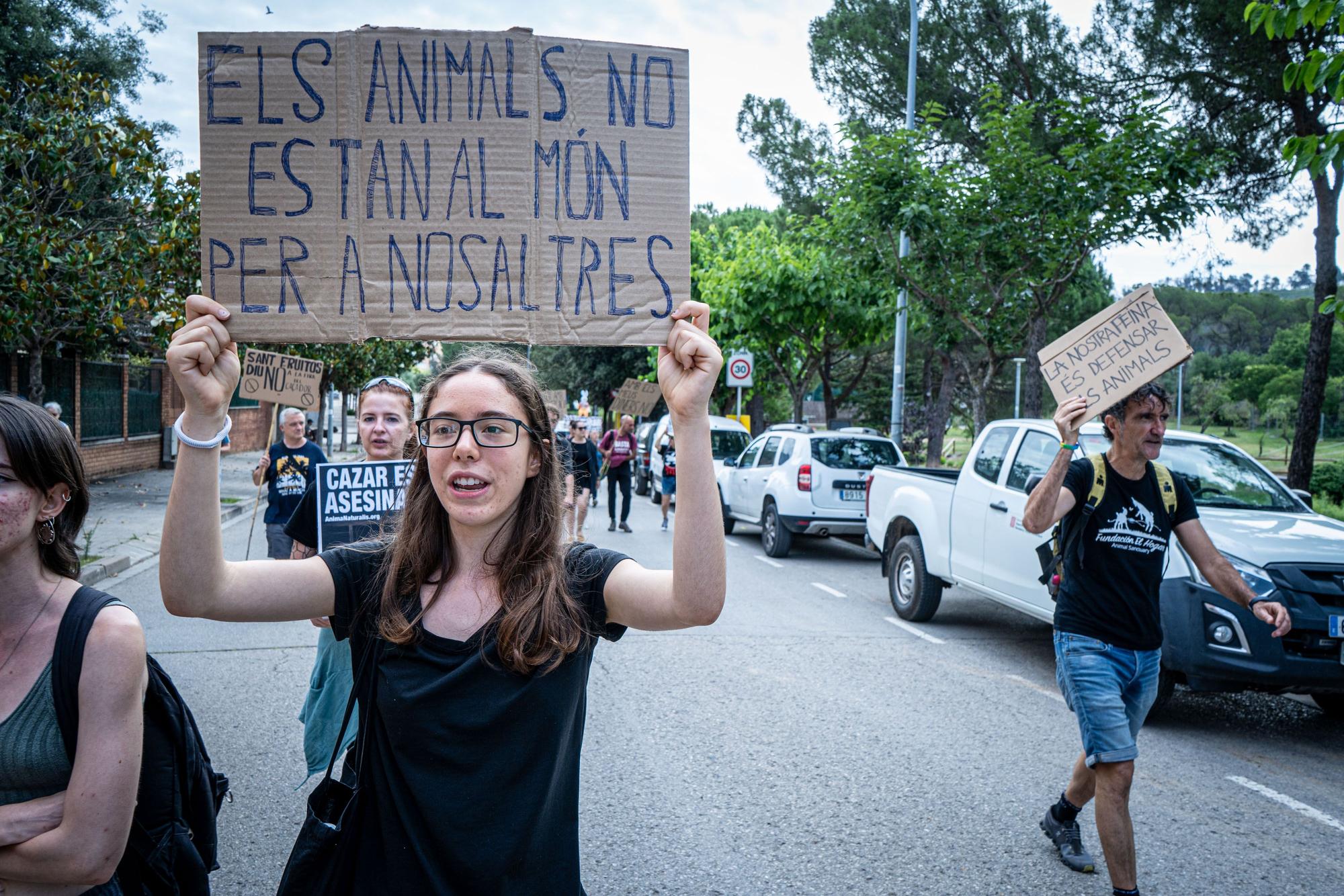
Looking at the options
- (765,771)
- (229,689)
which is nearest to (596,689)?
(765,771)

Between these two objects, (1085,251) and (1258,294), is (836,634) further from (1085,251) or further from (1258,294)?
(1258,294)

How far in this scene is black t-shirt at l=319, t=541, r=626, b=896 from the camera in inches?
73.9

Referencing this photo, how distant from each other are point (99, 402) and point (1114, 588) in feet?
78.5

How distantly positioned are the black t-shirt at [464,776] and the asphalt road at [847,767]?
2.27 m

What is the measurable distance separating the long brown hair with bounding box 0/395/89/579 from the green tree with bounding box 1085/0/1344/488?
14.1 meters

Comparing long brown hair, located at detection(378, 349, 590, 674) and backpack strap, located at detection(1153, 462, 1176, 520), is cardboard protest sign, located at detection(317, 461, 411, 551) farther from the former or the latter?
backpack strap, located at detection(1153, 462, 1176, 520)

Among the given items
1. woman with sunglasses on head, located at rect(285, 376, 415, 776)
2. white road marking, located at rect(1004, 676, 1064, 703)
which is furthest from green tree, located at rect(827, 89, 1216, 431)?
woman with sunglasses on head, located at rect(285, 376, 415, 776)

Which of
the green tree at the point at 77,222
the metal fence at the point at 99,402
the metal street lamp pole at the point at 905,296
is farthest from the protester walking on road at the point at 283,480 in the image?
the metal fence at the point at 99,402

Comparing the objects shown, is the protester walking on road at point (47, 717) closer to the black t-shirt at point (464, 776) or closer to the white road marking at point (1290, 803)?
the black t-shirt at point (464, 776)

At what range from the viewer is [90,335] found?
12617mm

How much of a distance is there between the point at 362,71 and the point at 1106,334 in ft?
11.8

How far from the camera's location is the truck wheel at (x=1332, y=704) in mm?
6863

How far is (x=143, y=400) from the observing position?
85.3 feet

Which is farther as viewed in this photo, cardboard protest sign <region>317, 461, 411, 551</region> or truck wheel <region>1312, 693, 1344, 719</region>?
truck wheel <region>1312, 693, 1344, 719</region>
